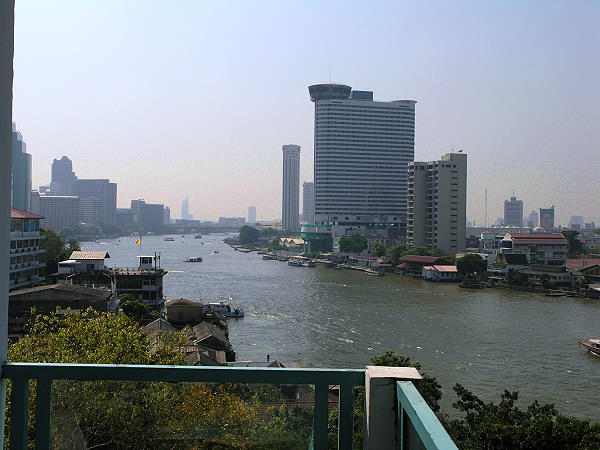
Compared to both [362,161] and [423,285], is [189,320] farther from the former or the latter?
Answer: [362,161]

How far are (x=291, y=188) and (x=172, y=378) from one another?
46648 millimetres

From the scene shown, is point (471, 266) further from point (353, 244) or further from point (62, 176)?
point (62, 176)

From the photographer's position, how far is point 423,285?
14.9 metres

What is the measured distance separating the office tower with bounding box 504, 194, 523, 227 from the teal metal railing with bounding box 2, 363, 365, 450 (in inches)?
2094

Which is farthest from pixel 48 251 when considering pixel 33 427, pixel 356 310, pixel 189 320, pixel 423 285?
pixel 33 427

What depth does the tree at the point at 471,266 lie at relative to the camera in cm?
1554

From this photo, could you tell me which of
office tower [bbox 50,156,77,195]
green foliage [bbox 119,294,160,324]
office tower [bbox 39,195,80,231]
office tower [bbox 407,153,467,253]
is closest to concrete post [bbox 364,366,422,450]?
green foliage [bbox 119,294,160,324]

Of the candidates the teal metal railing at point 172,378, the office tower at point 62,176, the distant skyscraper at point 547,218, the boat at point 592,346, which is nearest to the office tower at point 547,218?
the distant skyscraper at point 547,218

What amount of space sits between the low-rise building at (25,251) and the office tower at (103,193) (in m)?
36.9

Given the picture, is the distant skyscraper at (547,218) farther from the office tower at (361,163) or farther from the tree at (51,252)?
the tree at (51,252)

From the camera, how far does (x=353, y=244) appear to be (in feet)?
77.8

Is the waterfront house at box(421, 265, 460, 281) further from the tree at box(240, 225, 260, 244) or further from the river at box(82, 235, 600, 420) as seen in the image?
the tree at box(240, 225, 260, 244)

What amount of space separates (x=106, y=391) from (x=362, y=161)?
28.6m

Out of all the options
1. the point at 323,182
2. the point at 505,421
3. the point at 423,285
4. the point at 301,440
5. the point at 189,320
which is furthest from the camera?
the point at 323,182
